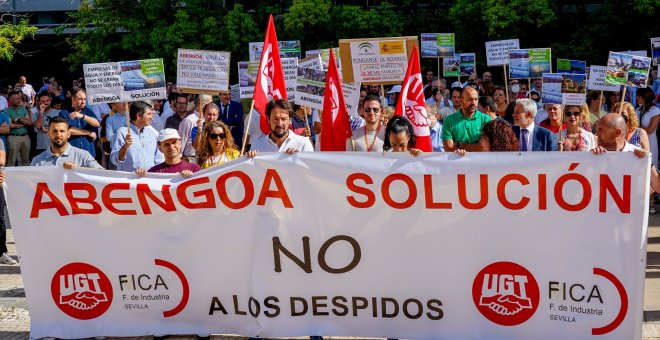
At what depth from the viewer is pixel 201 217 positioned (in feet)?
22.2

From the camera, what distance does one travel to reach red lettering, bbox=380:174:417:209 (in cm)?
648

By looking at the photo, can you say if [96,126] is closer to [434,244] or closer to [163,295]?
[163,295]

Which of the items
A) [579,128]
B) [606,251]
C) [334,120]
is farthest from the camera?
[579,128]

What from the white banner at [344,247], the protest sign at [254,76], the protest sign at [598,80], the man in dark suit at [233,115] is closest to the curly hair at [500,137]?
the white banner at [344,247]

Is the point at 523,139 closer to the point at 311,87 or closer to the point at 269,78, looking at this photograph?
the point at 311,87

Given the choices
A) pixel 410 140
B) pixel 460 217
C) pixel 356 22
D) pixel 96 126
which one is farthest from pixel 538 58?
pixel 356 22

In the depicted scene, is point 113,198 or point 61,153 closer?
point 113,198

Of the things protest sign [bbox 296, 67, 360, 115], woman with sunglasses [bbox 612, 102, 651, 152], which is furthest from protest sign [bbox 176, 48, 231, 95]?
woman with sunglasses [bbox 612, 102, 651, 152]

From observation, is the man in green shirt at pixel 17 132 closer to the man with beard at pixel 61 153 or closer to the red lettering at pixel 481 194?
the man with beard at pixel 61 153

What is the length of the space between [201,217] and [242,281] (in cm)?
49

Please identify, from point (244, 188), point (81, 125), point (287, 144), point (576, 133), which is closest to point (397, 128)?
point (287, 144)

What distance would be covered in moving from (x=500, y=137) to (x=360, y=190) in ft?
3.79

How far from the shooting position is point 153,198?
6797mm

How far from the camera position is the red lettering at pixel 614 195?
6180 mm
